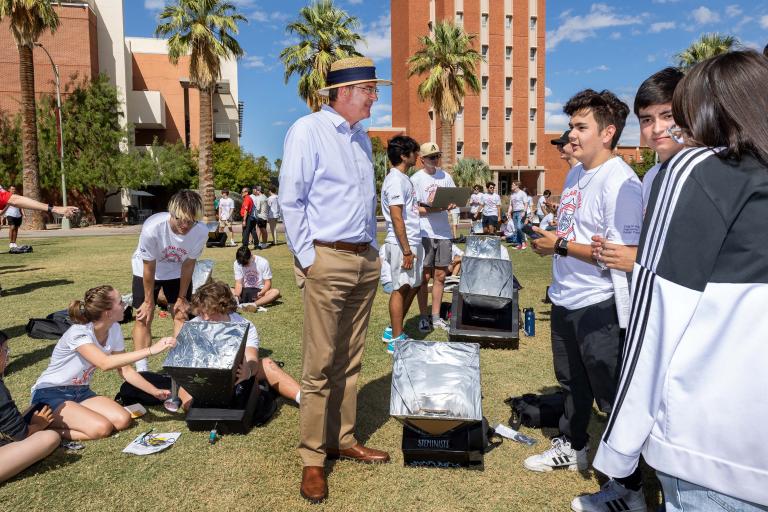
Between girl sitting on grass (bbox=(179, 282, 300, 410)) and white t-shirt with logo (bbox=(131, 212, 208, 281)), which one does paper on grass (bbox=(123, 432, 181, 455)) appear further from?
white t-shirt with logo (bbox=(131, 212, 208, 281))

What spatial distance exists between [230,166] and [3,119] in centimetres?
1808

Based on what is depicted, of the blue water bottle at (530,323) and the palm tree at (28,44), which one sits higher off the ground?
the palm tree at (28,44)

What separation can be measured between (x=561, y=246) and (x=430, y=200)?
368 cm

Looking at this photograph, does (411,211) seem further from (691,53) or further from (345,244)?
(691,53)

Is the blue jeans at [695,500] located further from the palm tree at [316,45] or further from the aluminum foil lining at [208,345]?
the palm tree at [316,45]

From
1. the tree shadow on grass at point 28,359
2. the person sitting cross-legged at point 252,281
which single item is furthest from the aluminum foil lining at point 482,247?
the tree shadow on grass at point 28,359

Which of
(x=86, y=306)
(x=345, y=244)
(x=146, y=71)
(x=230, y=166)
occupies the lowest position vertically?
(x=86, y=306)

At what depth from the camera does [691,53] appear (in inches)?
1297

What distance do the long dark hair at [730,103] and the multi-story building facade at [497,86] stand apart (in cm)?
6117

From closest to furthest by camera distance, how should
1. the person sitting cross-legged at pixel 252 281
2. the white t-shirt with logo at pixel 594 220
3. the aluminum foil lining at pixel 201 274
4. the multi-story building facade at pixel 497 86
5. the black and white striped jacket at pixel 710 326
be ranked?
the black and white striped jacket at pixel 710 326, the white t-shirt with logo at pixel 594 220, the aluminum foil lining at pixel 201 274, the person sitting cross-legged at pixel 252 281, the multi-story building facade at pixel 497 86

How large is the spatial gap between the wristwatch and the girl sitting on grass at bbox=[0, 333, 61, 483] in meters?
3.34

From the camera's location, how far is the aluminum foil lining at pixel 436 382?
3.43 meters

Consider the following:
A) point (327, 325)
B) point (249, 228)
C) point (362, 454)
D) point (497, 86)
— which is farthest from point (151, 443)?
point (497, 86)

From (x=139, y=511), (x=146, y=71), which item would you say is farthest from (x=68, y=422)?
(x=146, y=71)
